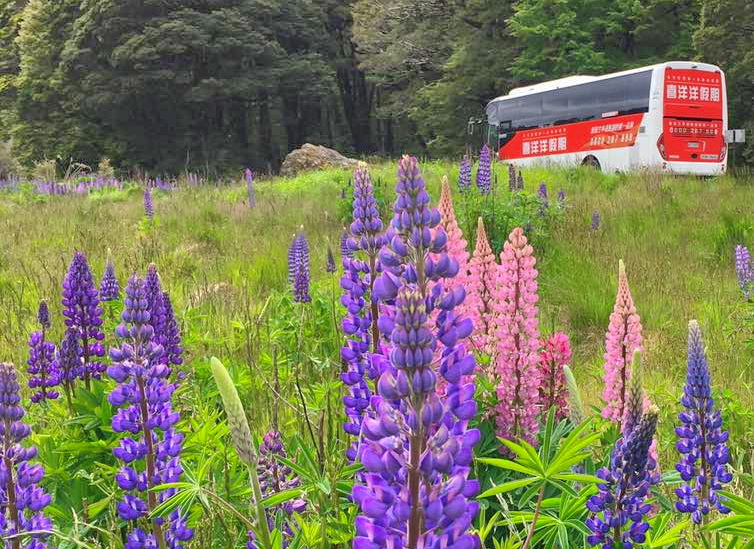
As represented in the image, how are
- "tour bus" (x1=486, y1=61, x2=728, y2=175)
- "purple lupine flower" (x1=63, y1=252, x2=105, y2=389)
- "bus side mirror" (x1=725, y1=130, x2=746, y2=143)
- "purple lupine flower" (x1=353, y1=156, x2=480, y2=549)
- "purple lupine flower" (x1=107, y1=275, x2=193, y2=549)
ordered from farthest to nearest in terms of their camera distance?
"tour bus" (x1=486, y1=61, x2=728, y2=175)
"bus side mirror" (x1=725, y1=130, x2=746, y2=143)
"purple lupine flower" (x1=63, y1=252, x2=105, y2=389)
"purple lupine flower" (x1=107, y1=275, x2=193, y2=549)
"purple lupine flower" (x1=353, y1=156, x2=480, y2=549)

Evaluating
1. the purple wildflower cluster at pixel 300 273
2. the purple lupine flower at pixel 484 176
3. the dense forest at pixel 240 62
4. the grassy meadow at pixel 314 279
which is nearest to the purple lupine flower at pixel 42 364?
the grassy meadow at pixel 314 279

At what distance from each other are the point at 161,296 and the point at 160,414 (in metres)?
0.70

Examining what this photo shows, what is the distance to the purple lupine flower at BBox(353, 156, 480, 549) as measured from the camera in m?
0.78

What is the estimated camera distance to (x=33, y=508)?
137 centimetres

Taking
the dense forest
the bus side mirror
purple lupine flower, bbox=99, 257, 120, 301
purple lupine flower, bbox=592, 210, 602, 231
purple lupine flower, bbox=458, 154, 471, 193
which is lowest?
purple lupine flower, bbox=99, 257, 120, 301

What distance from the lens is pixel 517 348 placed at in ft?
6.30

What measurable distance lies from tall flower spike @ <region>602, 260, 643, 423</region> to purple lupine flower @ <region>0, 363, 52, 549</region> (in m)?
1.47

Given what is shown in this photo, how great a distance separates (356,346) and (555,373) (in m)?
0.84

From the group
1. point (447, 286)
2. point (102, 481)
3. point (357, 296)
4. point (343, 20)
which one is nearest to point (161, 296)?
point (102, 481)

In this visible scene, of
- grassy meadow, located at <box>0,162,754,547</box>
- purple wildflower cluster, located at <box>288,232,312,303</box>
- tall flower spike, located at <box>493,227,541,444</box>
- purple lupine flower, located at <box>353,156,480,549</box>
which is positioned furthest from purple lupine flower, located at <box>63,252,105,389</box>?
purple lupine flower, located at <box>353,156,480,549</box>

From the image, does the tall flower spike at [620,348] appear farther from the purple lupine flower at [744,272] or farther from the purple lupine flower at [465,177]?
the purple lupine flower at [465,177]

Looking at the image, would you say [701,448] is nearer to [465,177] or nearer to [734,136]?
[465,177]

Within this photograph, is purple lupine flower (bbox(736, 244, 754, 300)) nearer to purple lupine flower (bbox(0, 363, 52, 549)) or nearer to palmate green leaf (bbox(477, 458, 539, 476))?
palmate green leaf (bbox(477, 458, 539, 476))

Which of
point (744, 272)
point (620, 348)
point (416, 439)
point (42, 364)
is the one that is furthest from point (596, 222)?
point (416, 439)
